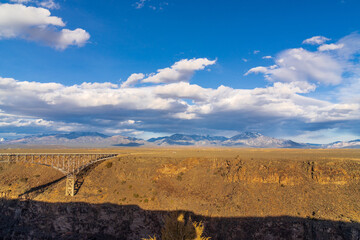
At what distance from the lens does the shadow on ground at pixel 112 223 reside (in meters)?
60.9

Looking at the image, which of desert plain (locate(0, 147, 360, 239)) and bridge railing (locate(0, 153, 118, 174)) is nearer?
desert plain (locate(0, 147, 360, 239))

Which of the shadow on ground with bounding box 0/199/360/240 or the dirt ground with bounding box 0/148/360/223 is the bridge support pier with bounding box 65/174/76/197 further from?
the shadow on ground with bounding box 0/199/360/240

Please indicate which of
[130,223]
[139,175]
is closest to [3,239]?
[130,223]

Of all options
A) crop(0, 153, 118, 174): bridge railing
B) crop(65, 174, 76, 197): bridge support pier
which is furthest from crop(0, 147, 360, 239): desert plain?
crop(0, 153, 118, 174): bridge railing

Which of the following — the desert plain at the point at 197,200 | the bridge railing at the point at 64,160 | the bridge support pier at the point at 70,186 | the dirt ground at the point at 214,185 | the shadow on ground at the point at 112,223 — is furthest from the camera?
the bridge railing at the point at 64,160

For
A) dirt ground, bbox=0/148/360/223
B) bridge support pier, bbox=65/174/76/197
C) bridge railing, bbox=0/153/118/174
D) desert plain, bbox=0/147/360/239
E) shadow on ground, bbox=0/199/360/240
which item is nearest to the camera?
shadow on ground, bbox=0/199/360/240

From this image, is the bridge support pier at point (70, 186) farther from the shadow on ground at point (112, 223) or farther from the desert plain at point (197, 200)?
the shadow on ground at point (112, 223)

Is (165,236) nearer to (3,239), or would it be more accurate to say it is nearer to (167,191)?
(167,191)

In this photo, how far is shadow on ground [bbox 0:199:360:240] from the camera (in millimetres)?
60938

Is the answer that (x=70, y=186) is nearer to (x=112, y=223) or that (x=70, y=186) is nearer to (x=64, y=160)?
(x=64, y=160)

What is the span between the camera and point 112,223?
246ft

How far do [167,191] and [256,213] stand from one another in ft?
95.9

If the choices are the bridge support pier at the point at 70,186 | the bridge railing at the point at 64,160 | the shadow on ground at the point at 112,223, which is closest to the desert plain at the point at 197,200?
the shadow on ground at the point at 112,223

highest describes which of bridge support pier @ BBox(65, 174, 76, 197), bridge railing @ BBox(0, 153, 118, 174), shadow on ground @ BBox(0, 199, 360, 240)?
bridge railing @ BBox(0, 153, 118, 174)
